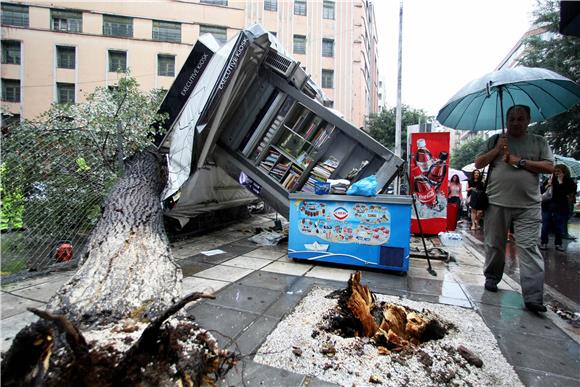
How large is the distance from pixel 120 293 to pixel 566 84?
4521 mm

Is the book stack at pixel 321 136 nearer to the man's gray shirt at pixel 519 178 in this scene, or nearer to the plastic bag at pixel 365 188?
the plastic bag at pixel 365 188

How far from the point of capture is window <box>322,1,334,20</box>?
27.4 m

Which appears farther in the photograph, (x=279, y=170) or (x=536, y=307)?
(x=279, y=170)

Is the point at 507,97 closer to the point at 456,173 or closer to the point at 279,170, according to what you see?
the point at 279,170

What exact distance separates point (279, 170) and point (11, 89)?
30.5 meters

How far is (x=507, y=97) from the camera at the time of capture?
143 inches

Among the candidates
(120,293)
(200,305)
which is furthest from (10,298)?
(200,305)

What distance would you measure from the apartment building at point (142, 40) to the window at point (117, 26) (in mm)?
77

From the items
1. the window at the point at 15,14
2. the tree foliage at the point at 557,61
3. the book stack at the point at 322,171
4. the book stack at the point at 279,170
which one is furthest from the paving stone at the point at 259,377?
the window at the point at 15,14

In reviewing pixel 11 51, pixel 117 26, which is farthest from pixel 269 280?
pixel 11 51

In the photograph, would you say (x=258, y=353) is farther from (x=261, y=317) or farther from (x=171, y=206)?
(x=171, y=206)

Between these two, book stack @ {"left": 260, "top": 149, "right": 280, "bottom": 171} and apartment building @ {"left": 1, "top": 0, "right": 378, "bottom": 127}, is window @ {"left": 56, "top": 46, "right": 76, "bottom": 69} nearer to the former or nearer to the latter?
apartment building @ {"left": 1, "top": 0, "right": 378, "bottom": 127}

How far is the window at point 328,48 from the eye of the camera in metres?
27.3

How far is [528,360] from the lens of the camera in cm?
201
